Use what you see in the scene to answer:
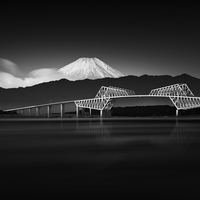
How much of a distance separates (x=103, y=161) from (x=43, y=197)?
477 centimetres

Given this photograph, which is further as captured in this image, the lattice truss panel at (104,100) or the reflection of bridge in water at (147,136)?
the lattice truss panel at (104,100)

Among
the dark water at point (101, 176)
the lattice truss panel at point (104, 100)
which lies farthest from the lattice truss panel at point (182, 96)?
the dark water at point (101, 176)

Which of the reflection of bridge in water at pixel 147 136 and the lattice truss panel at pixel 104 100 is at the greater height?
the lattice truss panel at pixel 104 100

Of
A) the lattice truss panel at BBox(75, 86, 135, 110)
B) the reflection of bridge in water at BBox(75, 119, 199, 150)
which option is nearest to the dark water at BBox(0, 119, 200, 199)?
the reflection of bridge in water at BBox(75, 119, 199, 150)

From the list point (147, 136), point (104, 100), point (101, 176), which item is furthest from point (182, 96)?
point (101, 176)

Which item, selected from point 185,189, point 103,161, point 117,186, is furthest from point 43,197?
point 103,161

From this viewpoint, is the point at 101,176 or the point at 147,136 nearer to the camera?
the point at 101,176

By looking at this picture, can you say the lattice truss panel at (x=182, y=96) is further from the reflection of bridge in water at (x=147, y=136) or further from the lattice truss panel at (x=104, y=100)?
the reflection of bridge in water at (x=147, y=136)

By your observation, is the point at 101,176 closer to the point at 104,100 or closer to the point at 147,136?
the point at 147,136

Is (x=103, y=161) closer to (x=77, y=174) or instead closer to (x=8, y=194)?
(x=77, y=174)

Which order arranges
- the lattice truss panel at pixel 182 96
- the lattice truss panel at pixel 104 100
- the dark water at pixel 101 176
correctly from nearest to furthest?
the dark water at pixel 101 176 < the lattice truss panel at pixel 182 96 < the lattice truss panel at pixel 104 100

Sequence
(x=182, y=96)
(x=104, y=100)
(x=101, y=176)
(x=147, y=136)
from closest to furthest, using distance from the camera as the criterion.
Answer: (x=101, y=176) → (x=147, y=136) → (x=182, y=96) → (x=104, y=100)

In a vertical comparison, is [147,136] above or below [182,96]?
below

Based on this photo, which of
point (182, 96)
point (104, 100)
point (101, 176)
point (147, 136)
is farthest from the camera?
point (104, 100)
